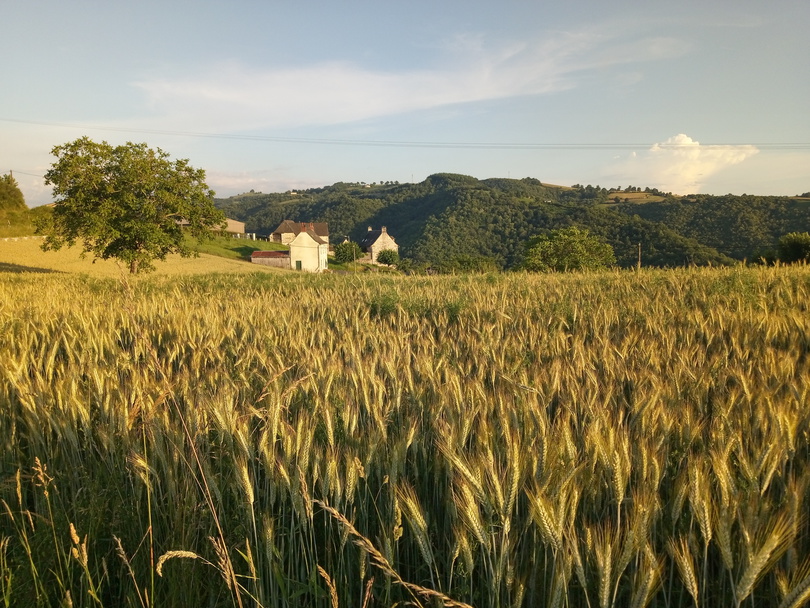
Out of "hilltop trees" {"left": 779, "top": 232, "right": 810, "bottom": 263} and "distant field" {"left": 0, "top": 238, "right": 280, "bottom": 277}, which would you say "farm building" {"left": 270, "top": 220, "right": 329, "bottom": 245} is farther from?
"hilltop trees" {"left": 779, "top": 232, "right": 810, "bottom": 263}

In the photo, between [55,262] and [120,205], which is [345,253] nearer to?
[55,262]

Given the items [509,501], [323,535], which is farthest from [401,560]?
[509,501]

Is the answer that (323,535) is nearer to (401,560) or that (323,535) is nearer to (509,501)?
(401,560)

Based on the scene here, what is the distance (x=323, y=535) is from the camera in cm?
223

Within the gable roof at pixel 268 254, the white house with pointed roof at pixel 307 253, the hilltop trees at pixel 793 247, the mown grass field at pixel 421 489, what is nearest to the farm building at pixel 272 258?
the gable roof at pixel 268 254

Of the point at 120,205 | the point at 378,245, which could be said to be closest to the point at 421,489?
the point at 120,205

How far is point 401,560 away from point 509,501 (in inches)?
36.6

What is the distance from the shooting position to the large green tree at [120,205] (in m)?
29.5

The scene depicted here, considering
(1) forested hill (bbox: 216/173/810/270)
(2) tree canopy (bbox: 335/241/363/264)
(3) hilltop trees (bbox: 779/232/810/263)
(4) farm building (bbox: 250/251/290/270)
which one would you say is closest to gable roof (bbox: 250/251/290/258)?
(4) farm building (bbox: 250/251/290/270)

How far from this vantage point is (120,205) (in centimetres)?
3030

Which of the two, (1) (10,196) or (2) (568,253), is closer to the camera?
(2) (568,253)

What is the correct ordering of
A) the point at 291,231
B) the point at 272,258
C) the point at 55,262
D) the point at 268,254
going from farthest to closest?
the point at 291,231, the point at 268,254, the point at 272,258, the point at 55,262

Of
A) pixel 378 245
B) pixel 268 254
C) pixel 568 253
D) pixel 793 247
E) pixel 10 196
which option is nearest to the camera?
pixel 793 247

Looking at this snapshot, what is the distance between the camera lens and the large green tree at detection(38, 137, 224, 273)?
29516 millimetres
